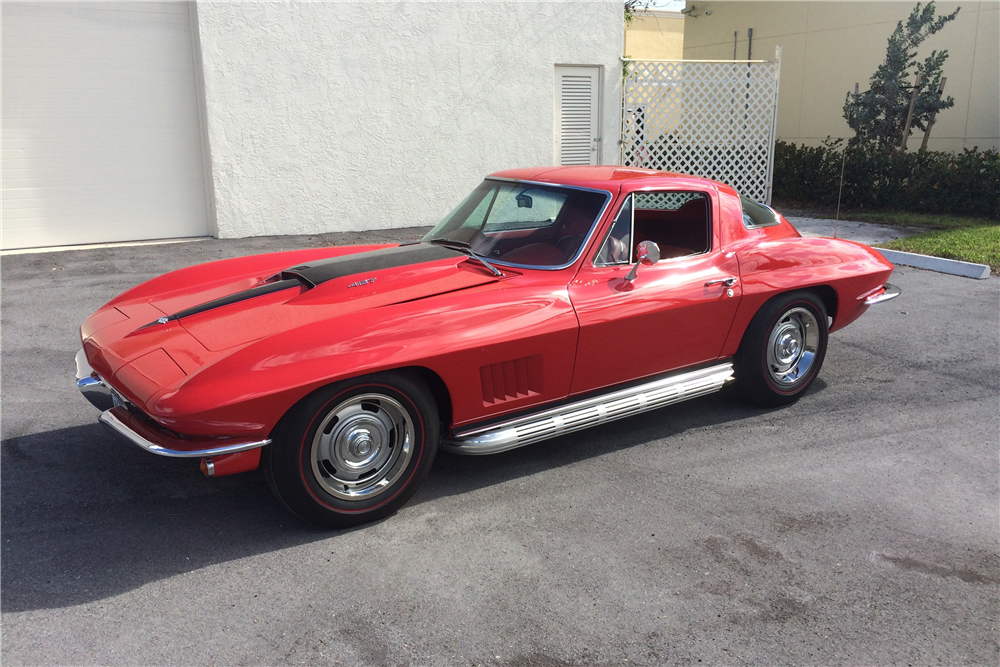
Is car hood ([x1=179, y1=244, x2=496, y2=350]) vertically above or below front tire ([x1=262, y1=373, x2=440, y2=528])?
above

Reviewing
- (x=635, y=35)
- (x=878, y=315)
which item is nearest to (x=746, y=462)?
(x=878, y=315)

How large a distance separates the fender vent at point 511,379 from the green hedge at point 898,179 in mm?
10692

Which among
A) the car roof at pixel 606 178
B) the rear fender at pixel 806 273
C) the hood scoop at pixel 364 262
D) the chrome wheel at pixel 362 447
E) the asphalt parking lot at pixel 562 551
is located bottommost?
the asphalt parking lot at pixel 562 551

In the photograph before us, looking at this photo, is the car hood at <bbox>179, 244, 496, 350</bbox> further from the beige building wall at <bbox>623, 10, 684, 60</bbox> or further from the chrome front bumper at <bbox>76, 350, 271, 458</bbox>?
the beige building wall at <bbox>623, 10, 684, 60</bbox>

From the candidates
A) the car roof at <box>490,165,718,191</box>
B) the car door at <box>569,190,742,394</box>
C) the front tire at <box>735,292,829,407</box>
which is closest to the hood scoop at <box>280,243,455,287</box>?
the car roof at <box>490,165,718,191</box>

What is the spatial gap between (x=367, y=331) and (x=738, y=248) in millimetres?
2418

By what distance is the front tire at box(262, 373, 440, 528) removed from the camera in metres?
3.10

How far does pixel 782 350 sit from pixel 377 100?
7.92 metres


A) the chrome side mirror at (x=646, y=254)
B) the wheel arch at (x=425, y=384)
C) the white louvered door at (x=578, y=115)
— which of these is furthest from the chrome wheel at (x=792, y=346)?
the white louvered door at (x=578, y=115)

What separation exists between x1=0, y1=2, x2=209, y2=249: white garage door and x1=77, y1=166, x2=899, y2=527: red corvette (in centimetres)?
628

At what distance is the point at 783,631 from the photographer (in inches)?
106

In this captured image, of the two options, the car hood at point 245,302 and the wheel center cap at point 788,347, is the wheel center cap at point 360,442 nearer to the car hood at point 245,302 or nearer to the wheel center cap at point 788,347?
the car hood at point 245,302

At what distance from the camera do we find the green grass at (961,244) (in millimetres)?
8866

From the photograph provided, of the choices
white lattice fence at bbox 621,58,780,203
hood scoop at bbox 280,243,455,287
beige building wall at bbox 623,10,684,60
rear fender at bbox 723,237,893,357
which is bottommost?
rear fender at bbox 723,237,893,357
